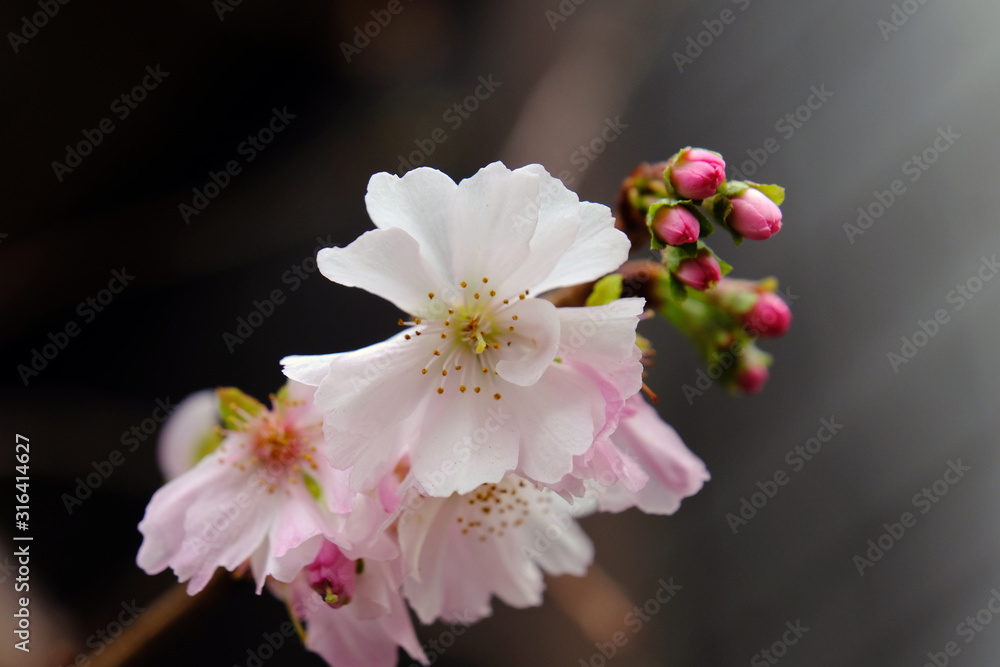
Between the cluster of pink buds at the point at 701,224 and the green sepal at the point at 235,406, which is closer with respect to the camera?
the cluster of pink buds at the point at 701,224

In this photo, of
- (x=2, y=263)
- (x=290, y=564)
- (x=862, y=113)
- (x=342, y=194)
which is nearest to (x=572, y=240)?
(x=290, y=564)

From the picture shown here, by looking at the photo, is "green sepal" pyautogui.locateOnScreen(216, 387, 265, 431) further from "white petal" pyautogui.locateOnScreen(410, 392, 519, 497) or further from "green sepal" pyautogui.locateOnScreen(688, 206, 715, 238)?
"green sepal" pyautogui.locateOnScreen(688, 206, 715, 238)

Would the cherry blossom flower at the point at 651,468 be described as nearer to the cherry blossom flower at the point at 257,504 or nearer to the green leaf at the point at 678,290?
the green leaf at the point at 678,290

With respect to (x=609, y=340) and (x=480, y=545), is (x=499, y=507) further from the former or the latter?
(x=609, y=340)

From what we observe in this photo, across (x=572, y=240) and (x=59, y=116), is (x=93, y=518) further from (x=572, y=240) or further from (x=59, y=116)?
(x=572, y=240)

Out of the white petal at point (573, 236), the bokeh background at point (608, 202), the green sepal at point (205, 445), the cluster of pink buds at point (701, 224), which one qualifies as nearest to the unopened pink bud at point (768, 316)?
the cluster of pink buds at point (701, 224)

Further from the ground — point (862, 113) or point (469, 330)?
point (862, 113)

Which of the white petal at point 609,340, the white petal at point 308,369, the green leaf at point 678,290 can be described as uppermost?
the green leaf at point 678,290

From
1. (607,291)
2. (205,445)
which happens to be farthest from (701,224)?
(205,445)

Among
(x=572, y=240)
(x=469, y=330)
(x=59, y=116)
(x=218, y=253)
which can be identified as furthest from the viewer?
(x=218, y=253)
